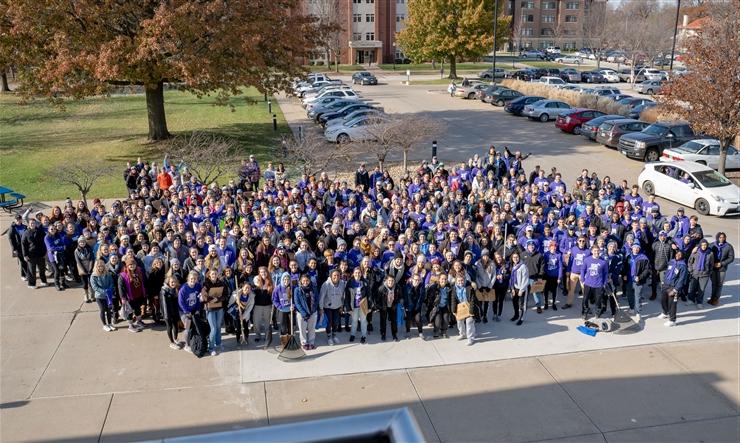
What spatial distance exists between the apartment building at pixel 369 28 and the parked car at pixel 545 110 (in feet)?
164

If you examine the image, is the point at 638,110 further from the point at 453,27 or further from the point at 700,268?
the point at 453,27

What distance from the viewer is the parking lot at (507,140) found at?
22.8 m

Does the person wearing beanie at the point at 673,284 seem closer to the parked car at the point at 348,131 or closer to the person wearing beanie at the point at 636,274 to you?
the person wearing beanie at the point at 636,274

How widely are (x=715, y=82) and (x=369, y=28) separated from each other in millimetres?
67326

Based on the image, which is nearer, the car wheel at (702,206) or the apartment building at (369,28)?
the car wheel at (702,206)

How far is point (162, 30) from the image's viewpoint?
2131 centimetres

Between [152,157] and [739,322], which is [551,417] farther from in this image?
[152,157]

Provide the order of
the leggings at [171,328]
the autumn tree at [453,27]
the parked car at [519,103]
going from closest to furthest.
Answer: the leggings at [171,328] < the parked car at [519,103] < the autumn tree at [453,27]

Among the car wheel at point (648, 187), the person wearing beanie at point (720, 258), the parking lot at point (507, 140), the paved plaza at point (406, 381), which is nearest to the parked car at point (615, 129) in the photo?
the parking lot at point (507, 140)

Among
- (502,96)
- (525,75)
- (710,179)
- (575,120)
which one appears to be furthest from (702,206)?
(525,75)

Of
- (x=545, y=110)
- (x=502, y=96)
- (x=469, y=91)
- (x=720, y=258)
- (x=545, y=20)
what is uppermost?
(x=545, y=20)

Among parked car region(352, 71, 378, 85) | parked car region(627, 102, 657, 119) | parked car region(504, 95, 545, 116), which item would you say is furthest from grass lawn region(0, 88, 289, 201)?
parked car region(627, 102, 657, 119)

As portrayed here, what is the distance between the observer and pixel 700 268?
11477 mm

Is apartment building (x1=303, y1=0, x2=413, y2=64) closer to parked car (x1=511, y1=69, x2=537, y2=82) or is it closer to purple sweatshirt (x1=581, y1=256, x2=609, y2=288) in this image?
parked car (x1=511, y1=69, x2=537, y2=82)
